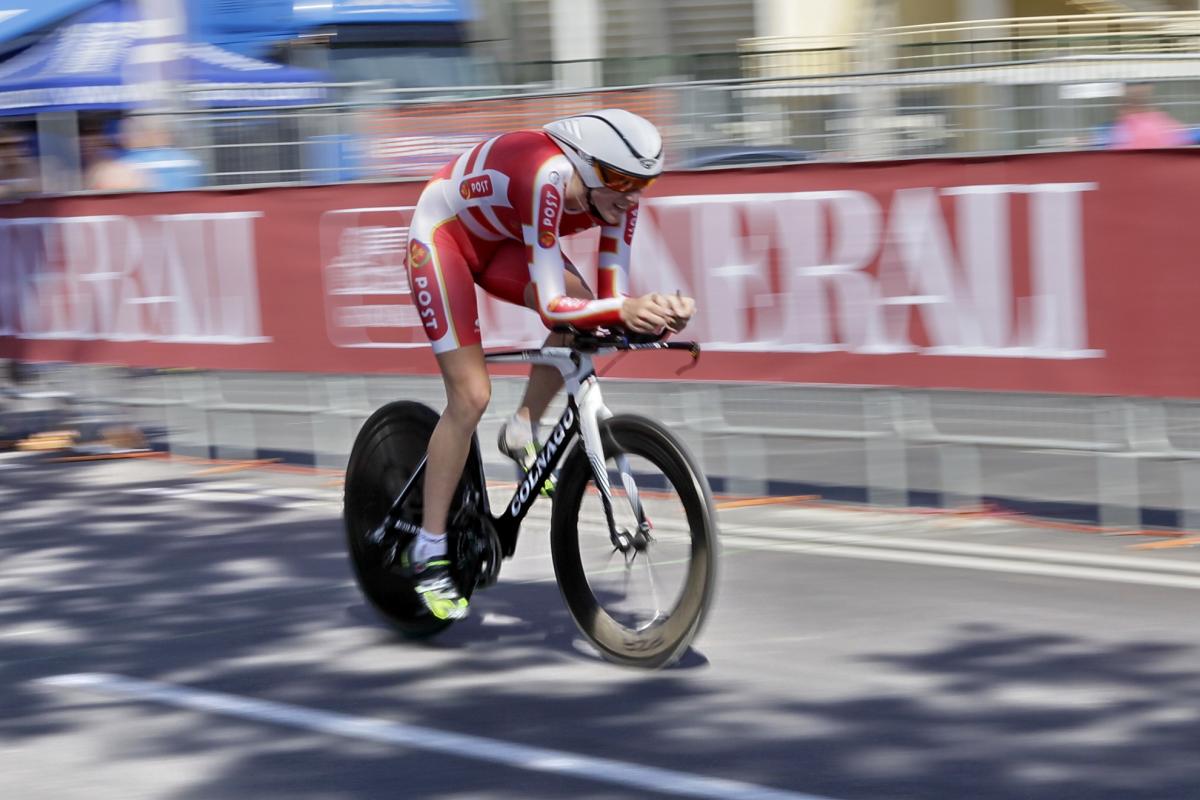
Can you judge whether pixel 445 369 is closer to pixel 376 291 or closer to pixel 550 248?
pixel 550 248

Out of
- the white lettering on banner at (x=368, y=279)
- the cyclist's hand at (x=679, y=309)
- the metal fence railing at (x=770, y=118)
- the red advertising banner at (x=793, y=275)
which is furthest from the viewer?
the white lettering on banner at (x=368, y=279)

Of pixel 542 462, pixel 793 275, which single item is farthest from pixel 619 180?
pixel 793 275

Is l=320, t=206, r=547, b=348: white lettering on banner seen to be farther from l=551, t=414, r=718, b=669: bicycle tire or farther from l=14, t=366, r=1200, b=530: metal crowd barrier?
l=551, t=414, r=718, b=669: bicycle tire

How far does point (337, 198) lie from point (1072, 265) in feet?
14.0

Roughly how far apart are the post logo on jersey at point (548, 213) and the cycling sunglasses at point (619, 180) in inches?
6.0

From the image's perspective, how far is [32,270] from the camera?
11773 millimetres

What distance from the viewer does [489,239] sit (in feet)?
20.5

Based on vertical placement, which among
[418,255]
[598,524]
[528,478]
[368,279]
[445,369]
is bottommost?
[598,524]

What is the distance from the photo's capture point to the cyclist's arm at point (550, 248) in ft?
18.8

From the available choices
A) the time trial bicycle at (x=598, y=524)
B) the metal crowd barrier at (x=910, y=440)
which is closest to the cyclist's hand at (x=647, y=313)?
the time trial bicycle at (x=598, y=524)

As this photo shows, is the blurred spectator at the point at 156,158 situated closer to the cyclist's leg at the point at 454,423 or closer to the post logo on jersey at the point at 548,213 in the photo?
the cyclist's leg at the point at 454,423

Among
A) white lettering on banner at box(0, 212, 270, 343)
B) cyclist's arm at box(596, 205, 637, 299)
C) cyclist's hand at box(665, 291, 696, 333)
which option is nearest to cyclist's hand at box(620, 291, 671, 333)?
cyclist's hand at box(665, 291, 696, 333)

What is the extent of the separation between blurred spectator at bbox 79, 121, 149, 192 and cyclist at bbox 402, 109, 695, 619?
601cm

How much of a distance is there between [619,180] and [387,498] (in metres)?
1.58
